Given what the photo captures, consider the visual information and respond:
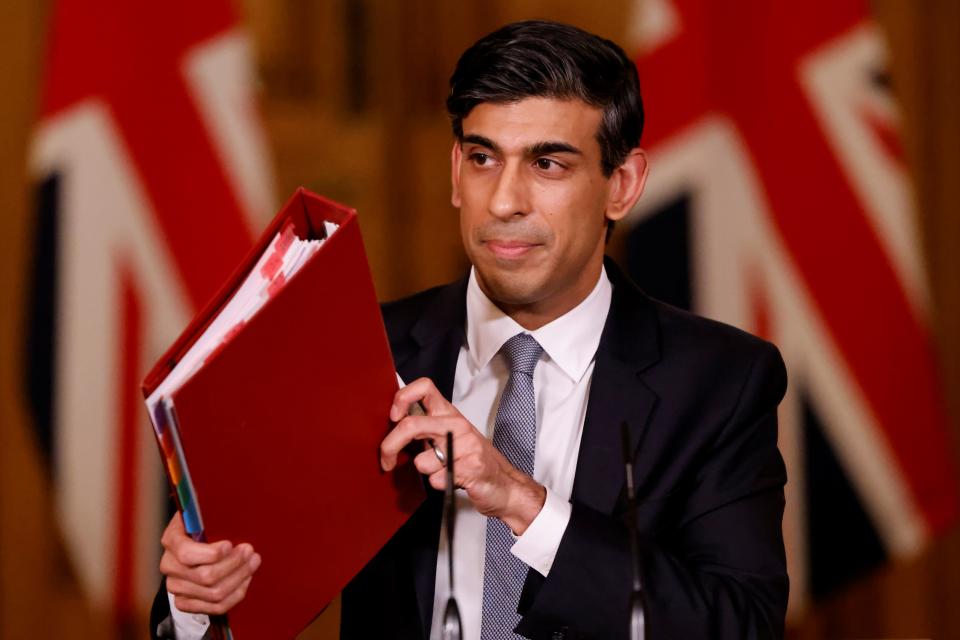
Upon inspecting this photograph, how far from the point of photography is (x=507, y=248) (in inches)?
56.9

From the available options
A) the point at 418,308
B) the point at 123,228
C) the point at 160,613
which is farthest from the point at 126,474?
the point at 160,613

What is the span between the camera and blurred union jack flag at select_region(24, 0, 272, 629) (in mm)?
2748

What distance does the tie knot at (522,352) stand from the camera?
1.50 metres

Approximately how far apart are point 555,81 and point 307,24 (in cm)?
148

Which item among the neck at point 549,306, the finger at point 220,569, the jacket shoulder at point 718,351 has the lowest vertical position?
the finger at point 220,569

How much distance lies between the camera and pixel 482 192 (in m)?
1.45

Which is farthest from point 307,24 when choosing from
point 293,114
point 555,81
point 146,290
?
point 555,81

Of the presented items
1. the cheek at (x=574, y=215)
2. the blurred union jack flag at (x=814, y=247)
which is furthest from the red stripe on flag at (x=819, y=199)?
the cheek at (x=574, y=215)

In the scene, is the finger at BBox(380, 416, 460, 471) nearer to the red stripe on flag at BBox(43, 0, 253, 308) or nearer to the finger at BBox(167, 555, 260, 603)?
the finger at BBox(167, 555, 260, 603)

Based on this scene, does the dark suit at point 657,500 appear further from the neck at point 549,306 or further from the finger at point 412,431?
the finger at point 412,431

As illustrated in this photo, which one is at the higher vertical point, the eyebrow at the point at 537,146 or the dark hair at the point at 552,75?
the dark hair at the point at 552,75

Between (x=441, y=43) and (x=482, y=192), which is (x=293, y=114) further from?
(x=482, y=192)

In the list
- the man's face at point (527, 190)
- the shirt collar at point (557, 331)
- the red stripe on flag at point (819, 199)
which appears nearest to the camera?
the man's face at point (527, 190)

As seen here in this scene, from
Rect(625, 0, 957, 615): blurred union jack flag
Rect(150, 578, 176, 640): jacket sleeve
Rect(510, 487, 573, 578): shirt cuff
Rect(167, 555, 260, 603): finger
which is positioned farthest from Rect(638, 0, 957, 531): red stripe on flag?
Rect(167, 555, 260, 603): finger
